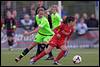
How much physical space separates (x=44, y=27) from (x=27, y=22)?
9141mm

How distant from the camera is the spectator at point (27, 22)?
1057 inches

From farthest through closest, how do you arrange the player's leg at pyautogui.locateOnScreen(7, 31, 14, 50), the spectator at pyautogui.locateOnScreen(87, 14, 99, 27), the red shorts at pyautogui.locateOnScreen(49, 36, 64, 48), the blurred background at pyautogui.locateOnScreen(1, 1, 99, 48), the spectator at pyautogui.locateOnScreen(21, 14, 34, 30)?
the spectator at pyautogui.locateOnScreen(87, 14, 99, 27)
the spectator at pyautogui.locateOnScreen(21, 14, 34, 30)
the blurred background at pyautogui.locateOnScreen(1, 1, 99, 48)
the player's leg at pyautogui.locateOnScreen(7, 31, 14, 50)
the red shorts at pyautogui.locateOnScreen(49, 36, 64, 48)

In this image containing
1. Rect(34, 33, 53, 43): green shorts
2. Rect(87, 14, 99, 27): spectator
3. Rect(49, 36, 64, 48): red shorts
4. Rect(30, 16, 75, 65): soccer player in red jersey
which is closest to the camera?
Rect(30, 16, 75, 65): soccer player in red jersey

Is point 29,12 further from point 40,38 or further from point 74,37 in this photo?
point 40,38

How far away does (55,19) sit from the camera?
65.2 feet

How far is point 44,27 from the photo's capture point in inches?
712

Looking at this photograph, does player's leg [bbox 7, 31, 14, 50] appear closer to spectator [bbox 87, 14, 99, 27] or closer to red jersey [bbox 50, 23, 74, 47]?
spectator [bbox 87, 14, 99, 27]

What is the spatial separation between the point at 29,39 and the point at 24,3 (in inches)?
112

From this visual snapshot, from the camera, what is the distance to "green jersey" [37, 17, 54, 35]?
17.6 metres

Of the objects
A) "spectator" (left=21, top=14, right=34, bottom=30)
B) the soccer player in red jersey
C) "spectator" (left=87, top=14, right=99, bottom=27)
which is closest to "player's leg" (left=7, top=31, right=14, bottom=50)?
"spectator" (left=21, top=14, right=34, bottom=30)

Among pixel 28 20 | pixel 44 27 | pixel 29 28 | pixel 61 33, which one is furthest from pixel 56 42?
pixel 28 20

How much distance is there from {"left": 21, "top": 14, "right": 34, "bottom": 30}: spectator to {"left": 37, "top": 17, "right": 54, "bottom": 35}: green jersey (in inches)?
329

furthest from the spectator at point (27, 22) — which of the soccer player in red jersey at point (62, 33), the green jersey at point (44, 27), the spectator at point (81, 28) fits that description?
the soccer player in red jersey at point (62, 33)

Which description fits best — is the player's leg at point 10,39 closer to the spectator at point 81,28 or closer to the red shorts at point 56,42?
the spectator at point 81,28
